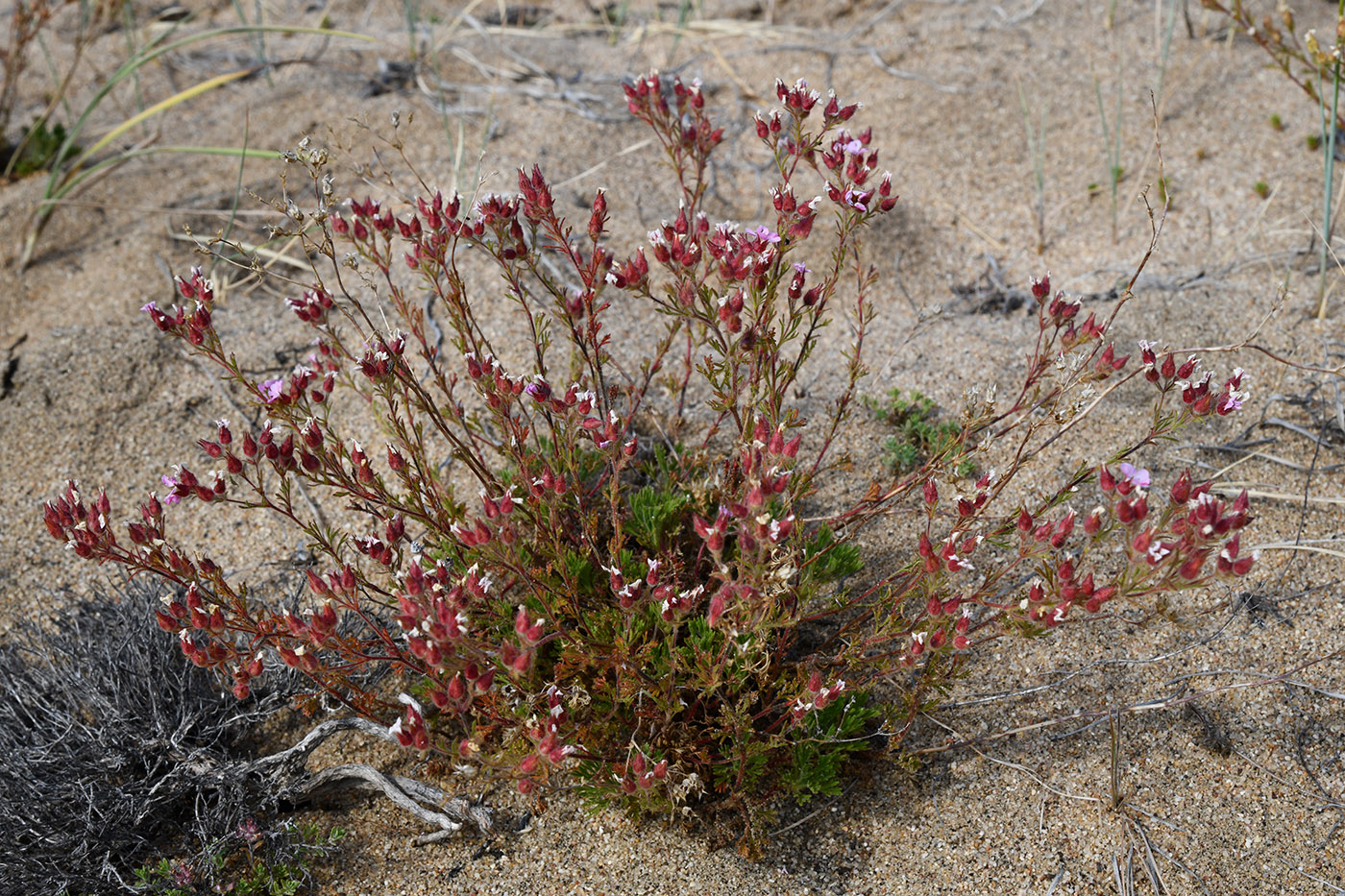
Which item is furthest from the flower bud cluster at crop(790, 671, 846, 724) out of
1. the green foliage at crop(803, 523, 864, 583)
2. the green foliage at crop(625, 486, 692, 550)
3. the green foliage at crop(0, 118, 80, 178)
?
the green foliage at crop(0, 118, 80, 178)

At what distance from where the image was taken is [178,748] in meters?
2.85

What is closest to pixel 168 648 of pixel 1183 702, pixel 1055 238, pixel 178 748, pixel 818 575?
pixel 178 748

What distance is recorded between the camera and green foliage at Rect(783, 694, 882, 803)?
2.70 metres

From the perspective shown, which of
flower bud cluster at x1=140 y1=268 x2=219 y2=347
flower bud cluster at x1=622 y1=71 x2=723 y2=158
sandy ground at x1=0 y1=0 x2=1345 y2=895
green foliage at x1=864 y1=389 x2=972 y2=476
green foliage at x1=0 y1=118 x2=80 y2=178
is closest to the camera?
flower bud cluster at x1=140 y1=268 x2=219 y2=347

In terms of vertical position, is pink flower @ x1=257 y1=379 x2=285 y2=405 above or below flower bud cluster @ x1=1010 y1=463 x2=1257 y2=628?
above

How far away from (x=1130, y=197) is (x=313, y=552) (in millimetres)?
4337

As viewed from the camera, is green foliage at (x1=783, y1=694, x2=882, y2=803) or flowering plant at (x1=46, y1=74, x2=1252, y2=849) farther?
green foliage at (x1=783, y1=694, x2=882, y2=803)

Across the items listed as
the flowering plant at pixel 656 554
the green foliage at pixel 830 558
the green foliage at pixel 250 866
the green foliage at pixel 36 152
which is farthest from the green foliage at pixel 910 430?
the green foliage at pixel 36 152

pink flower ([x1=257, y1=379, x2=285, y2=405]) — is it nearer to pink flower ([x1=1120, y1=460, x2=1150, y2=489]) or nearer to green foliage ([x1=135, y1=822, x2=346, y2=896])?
green foliage ([x1=135, y1=822, x2=346, y2=896])

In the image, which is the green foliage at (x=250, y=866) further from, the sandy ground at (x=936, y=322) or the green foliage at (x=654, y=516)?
the green foliage at (x=654, y=516)

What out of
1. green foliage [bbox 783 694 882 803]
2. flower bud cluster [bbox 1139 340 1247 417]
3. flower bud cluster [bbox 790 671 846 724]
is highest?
flower bud cluster [bbox 1139 340 1247 417]

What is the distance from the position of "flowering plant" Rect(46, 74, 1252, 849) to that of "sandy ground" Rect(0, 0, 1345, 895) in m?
0.28

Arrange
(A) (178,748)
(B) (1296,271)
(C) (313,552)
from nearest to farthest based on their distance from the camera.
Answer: (A) (178,748), (C) (313,552), (B) (1296,271)

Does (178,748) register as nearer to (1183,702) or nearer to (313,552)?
(313,552)
